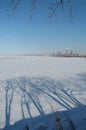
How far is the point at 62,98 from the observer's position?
24.4 feet

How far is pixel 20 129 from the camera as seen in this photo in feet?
15.0

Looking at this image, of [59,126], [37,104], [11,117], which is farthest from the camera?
[37,104]

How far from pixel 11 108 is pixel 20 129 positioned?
1.88 meters

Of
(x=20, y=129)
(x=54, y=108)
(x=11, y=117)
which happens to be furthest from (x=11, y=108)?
(x=20, y=129)

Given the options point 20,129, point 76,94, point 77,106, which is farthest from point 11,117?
point 76,94

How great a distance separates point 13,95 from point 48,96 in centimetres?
145

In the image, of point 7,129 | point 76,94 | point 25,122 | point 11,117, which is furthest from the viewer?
point 76,94

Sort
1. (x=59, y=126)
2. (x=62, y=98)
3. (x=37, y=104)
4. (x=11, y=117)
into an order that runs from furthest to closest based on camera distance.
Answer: (x=62, y=98), (x=37, y=104), (x=11, y=117), (x=59, y=126)

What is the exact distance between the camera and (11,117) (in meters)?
5.58

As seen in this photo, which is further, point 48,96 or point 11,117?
point 48,96

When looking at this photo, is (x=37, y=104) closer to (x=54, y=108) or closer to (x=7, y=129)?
(x=54, y=108)

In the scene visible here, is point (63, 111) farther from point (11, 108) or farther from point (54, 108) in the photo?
point (11, 108)

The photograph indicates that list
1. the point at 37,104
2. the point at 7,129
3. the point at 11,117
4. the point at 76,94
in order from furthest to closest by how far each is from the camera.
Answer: the point at 76,94
the point at 37,104
the point at 11,117
the point at 7,129

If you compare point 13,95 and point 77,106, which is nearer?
point 77,106
